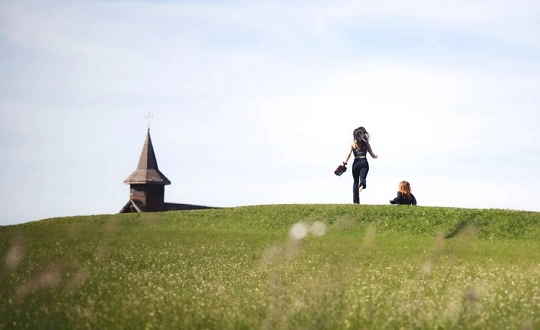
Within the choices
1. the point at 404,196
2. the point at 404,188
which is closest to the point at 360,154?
the point at 404,188

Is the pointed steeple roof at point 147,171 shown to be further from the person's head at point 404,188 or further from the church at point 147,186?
the person's head at point 404,188

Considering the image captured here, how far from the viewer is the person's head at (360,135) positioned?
3266 centimetres

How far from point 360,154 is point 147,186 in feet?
204

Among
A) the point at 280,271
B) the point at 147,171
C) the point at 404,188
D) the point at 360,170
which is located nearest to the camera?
the point at 280,271

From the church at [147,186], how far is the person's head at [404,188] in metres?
59.7

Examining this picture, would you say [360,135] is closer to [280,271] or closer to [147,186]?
[280,271]

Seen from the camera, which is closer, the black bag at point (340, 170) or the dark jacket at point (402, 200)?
the black bag at point (340, 170)

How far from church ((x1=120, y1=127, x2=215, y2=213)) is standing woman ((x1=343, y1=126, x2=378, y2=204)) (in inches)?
2363

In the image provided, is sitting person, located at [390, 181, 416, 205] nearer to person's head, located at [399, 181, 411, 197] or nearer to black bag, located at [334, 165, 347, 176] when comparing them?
person's head, located at [399, 181, 411, 197]

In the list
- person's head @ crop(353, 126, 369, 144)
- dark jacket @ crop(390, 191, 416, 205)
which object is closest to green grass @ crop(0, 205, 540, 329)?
dark jacket @ crop(390, 191, 416, 205)

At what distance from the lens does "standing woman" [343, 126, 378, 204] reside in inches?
1276

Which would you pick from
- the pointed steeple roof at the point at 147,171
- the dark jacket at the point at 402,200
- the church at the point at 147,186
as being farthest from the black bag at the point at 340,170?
the pointed steeple roof at the point at 147,171

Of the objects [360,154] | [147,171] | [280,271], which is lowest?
[280,271]

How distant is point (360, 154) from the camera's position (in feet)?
107
